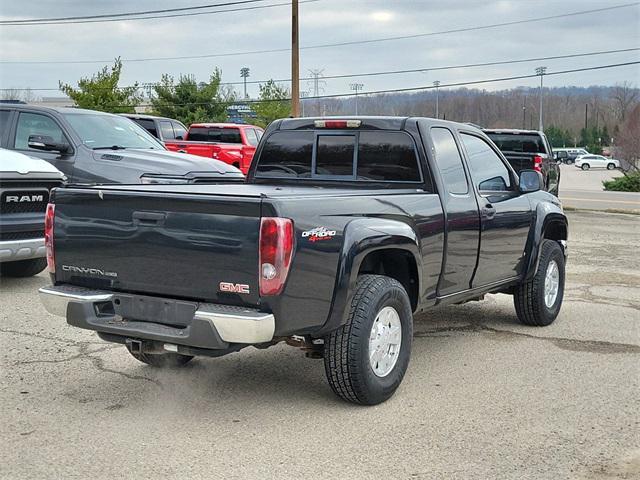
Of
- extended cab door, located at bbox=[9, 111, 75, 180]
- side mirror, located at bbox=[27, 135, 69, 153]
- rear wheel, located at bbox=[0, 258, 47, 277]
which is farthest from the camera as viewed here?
extended cab door, located at bbox=[9, 111, 75, 180]

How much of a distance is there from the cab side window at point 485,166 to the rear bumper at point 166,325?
2844 mm

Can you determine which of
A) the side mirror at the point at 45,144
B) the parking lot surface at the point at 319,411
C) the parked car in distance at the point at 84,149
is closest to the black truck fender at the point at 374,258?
the parking lot surface at the point at 319,411

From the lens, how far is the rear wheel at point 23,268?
937 cm

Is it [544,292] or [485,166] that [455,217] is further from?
[544,292]

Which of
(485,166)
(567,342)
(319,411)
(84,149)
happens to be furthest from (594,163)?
(319,411)

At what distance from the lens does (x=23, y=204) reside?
27.9 ft

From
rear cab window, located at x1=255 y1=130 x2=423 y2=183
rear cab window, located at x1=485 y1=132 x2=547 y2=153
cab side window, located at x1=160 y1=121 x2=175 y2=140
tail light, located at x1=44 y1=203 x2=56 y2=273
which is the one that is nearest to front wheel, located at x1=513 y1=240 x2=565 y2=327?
rear cab window, located at x1=255 y1=130 x2=423 y2=183

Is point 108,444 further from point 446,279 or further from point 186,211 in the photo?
point 446,279

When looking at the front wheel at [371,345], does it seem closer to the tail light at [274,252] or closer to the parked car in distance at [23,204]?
the tail light at [274,252]

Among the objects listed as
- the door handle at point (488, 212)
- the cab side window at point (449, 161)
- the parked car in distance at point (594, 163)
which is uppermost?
the cab side window at point (449, 161)

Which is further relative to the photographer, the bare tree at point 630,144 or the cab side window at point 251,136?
the bare tree at point 630,144

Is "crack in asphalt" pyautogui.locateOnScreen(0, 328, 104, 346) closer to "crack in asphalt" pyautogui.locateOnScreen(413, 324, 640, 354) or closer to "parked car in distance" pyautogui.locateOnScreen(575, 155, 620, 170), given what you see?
"crack in asphalt" pyautogui.locateOnScreen(413, 324, 640, 354)

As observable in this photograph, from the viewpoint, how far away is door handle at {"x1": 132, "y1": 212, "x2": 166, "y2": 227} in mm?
4730

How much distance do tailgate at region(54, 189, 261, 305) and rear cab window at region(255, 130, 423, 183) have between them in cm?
197
